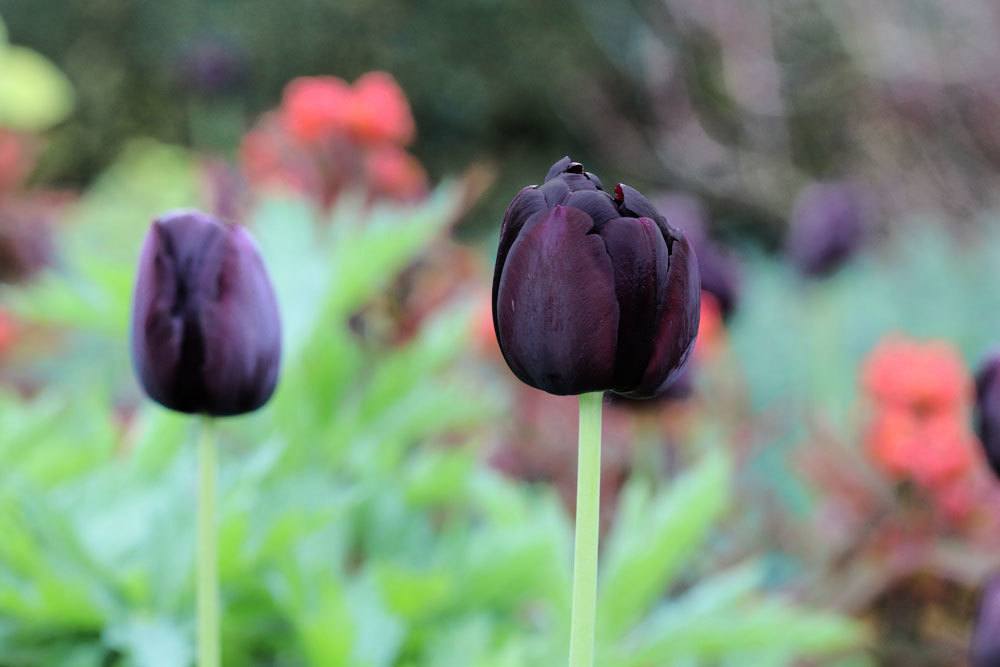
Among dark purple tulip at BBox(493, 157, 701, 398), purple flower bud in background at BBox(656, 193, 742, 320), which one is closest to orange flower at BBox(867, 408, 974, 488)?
purple flower bud in background at BBox(656, 193, 742, 320)

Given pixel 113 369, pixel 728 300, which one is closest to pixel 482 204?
pixel 113 369

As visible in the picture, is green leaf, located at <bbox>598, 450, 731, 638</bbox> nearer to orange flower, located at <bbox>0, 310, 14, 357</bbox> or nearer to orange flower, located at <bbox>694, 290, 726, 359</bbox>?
orange flower, located at <bbox>694, 290, 726, 359</bbox>

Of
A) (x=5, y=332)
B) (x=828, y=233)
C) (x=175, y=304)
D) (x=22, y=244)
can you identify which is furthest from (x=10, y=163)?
(x=175, y=304)

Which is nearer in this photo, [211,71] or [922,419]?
[922,419]

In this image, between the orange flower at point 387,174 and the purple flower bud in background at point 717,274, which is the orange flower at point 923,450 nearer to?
the purple flower bud in background at point 717,274

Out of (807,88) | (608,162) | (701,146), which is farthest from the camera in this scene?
(608,162)

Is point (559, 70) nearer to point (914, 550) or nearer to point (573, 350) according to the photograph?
point (914, 550)

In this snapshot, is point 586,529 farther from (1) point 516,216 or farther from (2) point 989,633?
(2) point 989,633

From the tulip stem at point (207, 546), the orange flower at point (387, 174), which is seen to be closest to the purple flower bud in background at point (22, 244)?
the orange flower at point (387, 174)
